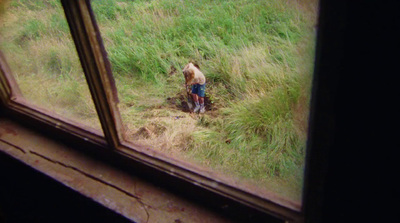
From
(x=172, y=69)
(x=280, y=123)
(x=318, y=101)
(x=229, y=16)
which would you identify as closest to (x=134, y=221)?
(x=318, y=101)

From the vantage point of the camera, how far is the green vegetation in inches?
32.0

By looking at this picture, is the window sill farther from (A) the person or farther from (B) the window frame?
(A) the person

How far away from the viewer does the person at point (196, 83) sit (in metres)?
2.04

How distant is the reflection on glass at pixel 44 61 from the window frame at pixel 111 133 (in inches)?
3.3

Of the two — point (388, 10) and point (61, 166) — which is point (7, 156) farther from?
point (388, 10)

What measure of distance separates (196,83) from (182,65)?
0.51 meters

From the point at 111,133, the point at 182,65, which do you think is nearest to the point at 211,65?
the point at 182,65

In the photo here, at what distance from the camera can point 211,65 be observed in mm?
2355

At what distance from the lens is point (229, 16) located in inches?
97.1

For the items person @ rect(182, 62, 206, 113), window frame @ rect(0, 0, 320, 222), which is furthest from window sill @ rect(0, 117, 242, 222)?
person @ rect(182, 62, 206, 113)

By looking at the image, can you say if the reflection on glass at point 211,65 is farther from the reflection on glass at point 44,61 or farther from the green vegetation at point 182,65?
the reflection on glass at point 44,61

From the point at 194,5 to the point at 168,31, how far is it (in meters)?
0.32

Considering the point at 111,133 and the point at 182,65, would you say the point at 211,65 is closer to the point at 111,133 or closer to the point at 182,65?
the point at 182,65

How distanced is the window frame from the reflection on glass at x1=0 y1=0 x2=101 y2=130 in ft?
0.27
